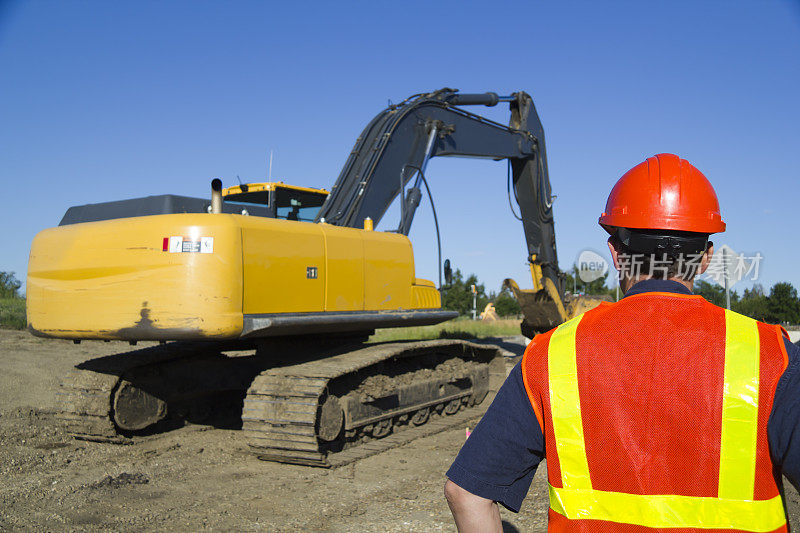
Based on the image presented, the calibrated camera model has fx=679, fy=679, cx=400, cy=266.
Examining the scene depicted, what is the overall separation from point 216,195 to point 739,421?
510cm

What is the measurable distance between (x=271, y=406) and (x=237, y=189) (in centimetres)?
366

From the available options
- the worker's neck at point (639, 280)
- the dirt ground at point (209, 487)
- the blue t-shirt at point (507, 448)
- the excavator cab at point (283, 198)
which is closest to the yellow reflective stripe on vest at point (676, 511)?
the blue t-shirt at point (507, 448)

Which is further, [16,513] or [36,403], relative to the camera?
[36,403]

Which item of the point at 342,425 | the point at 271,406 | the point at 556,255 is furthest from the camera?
the point at 556,255

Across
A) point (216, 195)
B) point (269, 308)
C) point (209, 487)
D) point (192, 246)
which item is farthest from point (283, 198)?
point (209, 487)

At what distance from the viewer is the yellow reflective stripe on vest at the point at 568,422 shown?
1477 mm

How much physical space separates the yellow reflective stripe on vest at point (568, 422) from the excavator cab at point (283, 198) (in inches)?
267

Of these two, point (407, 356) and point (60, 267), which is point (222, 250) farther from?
point (407, 356)

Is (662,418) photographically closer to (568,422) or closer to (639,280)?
(568,422)

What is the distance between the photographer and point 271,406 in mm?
5836

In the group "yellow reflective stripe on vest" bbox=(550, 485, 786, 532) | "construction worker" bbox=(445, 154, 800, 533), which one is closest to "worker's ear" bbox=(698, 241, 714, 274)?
"construction worker" bbox=(445, 154, 800, 533)

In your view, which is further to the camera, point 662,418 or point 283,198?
point 283,198

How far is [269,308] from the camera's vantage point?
5859mm

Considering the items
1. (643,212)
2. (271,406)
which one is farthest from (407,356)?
(643,212)
